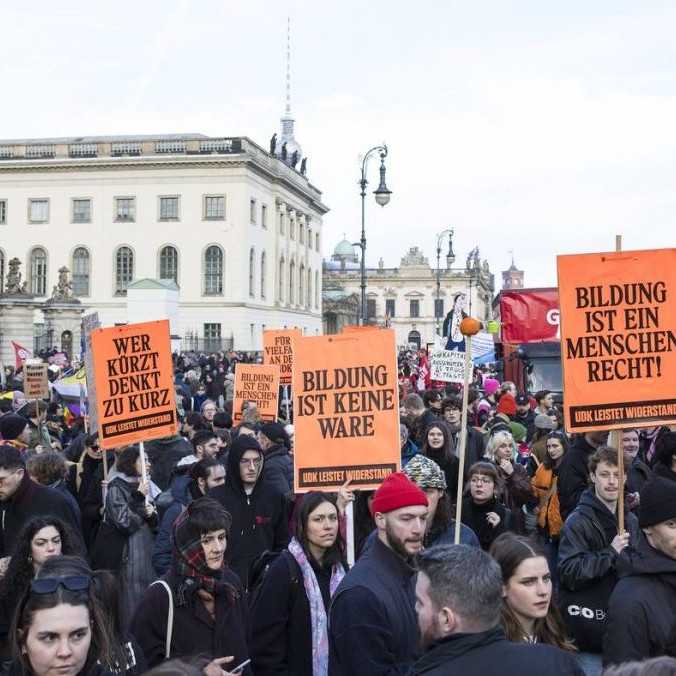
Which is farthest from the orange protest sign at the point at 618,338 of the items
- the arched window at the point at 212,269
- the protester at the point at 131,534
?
the arched window at the point at 212,269

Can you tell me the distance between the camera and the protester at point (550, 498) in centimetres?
729

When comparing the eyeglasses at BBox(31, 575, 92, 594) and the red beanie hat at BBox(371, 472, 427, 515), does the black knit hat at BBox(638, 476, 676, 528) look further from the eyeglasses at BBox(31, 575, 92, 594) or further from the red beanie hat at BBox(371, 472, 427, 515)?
the eyeglasses at BBox(31, 575, 92, 594)

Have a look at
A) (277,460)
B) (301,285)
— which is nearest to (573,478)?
(277,460)

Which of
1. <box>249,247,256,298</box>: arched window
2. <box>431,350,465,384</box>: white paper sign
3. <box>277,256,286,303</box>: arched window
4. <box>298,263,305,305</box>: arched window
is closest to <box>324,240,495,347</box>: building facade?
<box>298,263,305,305</box>: arched window

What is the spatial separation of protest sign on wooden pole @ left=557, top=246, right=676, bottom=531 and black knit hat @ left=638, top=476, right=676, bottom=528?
4.96 ft

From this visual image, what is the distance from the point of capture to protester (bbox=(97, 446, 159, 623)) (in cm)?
689

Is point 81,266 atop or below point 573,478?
atop

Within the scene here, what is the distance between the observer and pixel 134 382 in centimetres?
895

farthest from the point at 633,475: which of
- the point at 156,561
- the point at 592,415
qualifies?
the point at 156,561

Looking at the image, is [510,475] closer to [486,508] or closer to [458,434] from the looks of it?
[486,508]

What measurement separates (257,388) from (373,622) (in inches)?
410

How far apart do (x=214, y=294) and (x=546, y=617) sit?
196ft

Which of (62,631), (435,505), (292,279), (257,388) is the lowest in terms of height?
(62,631)

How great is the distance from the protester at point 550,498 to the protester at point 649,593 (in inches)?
68.9
